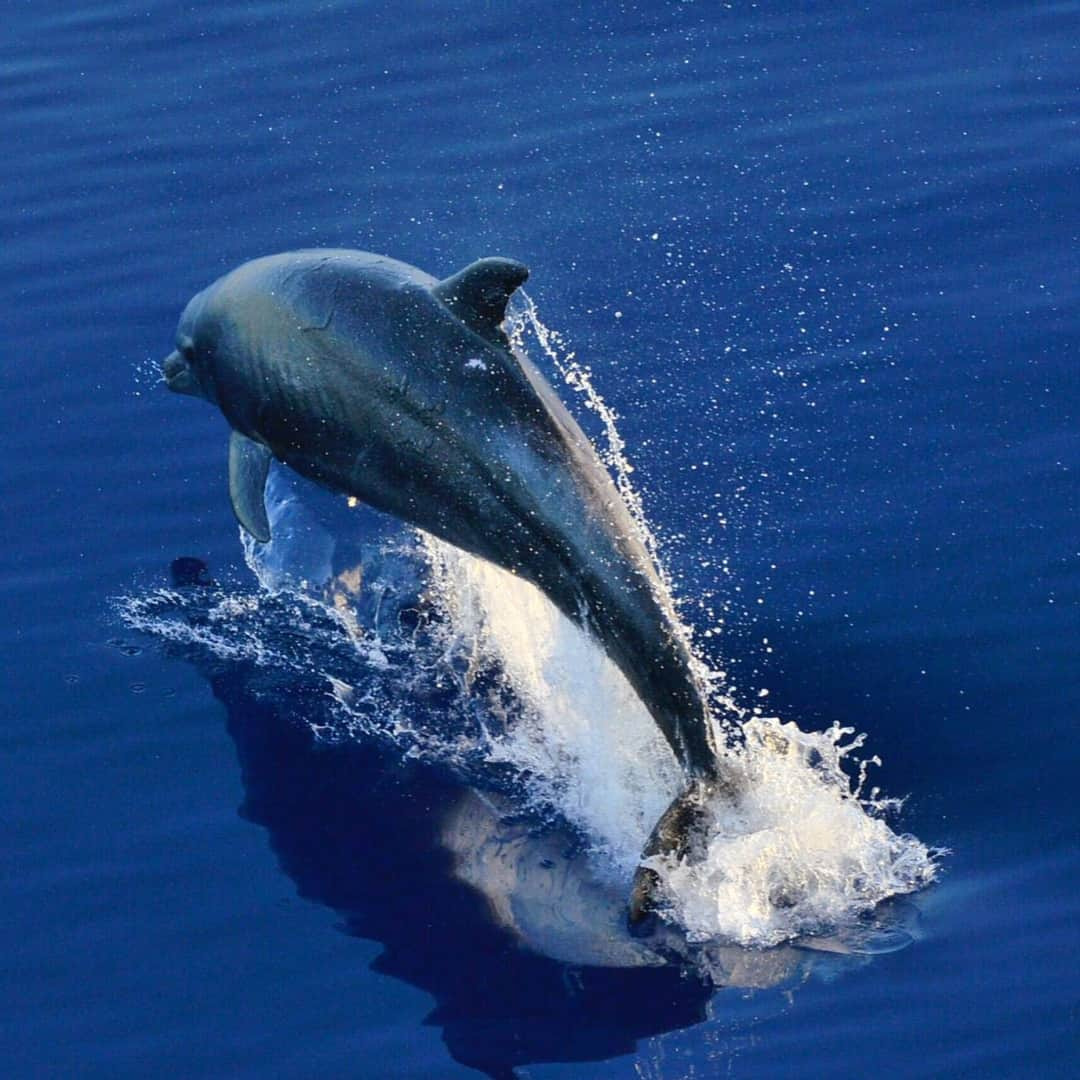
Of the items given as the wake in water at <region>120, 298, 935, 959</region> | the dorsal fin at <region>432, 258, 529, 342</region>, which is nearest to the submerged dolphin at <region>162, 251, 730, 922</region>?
the dorsal fin at <region>432, 258, 529, 342</region>

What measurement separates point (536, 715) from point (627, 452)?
273 cm

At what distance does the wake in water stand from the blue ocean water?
0.88ft

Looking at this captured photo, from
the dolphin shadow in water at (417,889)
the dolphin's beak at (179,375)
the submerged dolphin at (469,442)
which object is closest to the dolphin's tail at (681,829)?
the submerged dolphin at (469,442)

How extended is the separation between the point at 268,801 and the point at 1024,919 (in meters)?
4.58

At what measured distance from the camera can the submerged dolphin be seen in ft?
36.4

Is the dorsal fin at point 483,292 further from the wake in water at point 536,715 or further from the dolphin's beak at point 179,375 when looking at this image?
the dolphin's beak at point 179,375

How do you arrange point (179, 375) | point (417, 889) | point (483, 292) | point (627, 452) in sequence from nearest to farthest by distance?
point (483, 292)
point (417, 889)
point (179, 375)
point (627, 452)

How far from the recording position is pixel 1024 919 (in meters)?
11.0

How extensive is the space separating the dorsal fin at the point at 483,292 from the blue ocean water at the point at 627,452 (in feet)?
9.97

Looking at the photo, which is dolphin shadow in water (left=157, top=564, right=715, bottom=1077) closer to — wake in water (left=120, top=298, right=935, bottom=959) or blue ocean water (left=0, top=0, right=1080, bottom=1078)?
blue ocean water (left=0, top=0, right=1080, bottom=1078)

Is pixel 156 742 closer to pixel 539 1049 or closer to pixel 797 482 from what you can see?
pixel 539 1049

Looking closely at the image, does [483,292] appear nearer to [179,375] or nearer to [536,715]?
[536,715]

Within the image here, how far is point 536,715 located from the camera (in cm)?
1305

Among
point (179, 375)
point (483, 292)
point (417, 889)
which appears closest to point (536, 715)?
point (417, 889)
